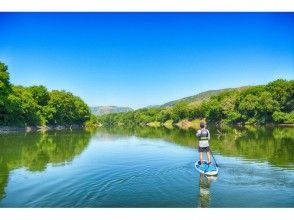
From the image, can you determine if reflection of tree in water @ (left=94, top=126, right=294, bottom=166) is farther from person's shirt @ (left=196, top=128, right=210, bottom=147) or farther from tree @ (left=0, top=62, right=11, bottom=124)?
tree @ (left=0, top=62, right=11, bottom=124)

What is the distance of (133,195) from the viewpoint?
1505 cm

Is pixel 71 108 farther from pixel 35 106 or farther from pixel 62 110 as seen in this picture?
pixel 35 106

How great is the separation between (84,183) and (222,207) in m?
7.18

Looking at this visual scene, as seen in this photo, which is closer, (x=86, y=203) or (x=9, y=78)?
(x=86, y=203)

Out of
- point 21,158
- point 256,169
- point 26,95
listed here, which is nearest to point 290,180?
point 256,169

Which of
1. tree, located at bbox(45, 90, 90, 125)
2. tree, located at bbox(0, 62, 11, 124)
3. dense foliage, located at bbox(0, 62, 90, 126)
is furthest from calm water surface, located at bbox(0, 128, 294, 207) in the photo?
tree, located at bbox(45, 90, 90, 125)

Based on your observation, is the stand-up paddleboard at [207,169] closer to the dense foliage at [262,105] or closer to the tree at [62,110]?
the dense foliage at [262,105]

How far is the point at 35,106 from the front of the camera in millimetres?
99062

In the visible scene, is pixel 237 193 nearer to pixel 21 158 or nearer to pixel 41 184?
pixel 41 184

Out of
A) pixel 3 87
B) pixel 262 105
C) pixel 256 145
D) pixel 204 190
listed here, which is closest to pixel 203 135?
pixel 204 190

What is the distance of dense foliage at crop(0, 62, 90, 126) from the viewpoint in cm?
7244

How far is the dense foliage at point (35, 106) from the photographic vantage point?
238ft

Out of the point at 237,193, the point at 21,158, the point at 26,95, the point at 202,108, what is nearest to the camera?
the point at 237,193
